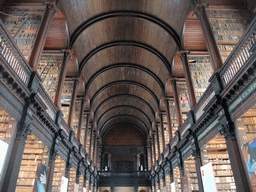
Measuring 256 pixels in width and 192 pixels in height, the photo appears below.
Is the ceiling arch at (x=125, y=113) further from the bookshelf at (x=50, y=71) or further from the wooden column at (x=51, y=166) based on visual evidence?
the wooden column at (x=51, y=166)

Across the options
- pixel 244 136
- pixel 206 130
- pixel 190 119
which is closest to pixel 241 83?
pixel 244 136

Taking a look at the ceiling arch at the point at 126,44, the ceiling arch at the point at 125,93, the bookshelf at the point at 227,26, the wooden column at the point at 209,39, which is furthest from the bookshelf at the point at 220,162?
the ceiling arch at the point at 125,93

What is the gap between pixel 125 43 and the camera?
14234mm

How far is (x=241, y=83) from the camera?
5281 millimetres

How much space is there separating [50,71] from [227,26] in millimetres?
8694

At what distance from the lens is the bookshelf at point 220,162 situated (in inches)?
302

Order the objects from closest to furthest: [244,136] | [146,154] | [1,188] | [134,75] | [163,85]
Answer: [1,188] → [244,136] → [163,85] → [134,75] → [146,154]

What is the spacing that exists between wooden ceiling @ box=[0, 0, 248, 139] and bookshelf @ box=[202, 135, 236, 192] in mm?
5474

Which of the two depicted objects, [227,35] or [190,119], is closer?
[227,35]

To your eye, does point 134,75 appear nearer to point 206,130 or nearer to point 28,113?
point 206,130

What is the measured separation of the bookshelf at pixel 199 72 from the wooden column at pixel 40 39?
283 inches

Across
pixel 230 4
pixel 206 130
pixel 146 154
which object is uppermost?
pixel 230 4

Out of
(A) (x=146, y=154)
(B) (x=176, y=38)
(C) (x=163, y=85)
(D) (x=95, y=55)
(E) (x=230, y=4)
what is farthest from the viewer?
(A) (x=146, y=154)

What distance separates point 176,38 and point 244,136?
746 centimetres
